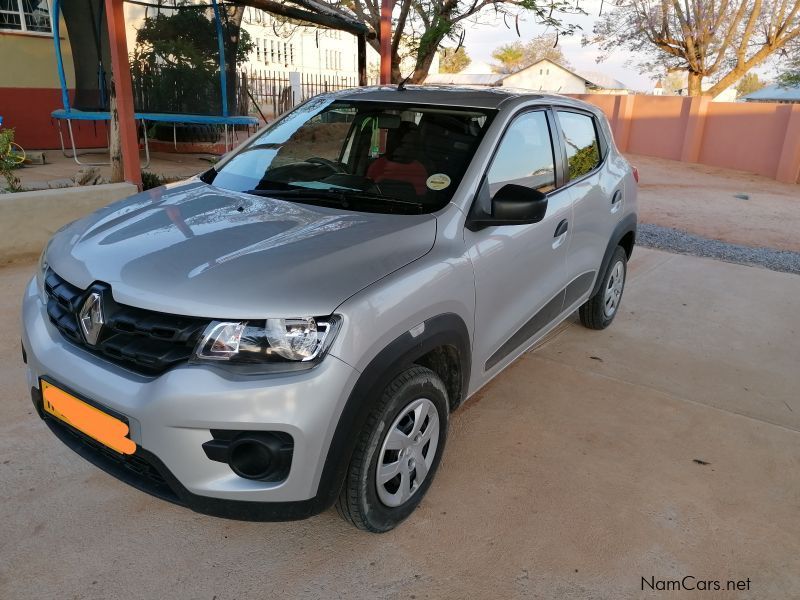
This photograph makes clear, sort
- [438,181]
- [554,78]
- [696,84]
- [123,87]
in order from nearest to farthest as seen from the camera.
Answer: [438,181]
[123,87]
[696,84]
[554,78]

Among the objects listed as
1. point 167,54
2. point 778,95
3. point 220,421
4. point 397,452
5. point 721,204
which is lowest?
point 721,204

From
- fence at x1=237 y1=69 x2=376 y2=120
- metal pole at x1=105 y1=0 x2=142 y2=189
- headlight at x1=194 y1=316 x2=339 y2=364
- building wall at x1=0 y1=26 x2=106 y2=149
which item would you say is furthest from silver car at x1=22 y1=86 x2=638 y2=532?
fence at x1=237 y1=69 x2=376 y2=120

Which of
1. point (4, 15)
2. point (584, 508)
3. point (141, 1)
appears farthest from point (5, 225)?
point (4, 15)

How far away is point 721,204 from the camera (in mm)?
13258

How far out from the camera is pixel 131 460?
6.96 ft

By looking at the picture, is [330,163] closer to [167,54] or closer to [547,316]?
[547,316]

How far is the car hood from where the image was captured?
2.03 metres

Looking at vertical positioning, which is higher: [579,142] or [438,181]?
[579,142]

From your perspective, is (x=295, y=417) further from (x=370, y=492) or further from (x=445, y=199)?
(x=445, y=199)

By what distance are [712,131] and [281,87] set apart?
14116 millimetres

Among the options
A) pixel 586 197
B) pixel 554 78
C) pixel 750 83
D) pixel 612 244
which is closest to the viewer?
pixel 586 197

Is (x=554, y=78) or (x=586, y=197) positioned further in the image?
(x=554, y=78)

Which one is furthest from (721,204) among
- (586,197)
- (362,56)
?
(586,197)

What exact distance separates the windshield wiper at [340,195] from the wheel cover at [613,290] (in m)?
2.27
